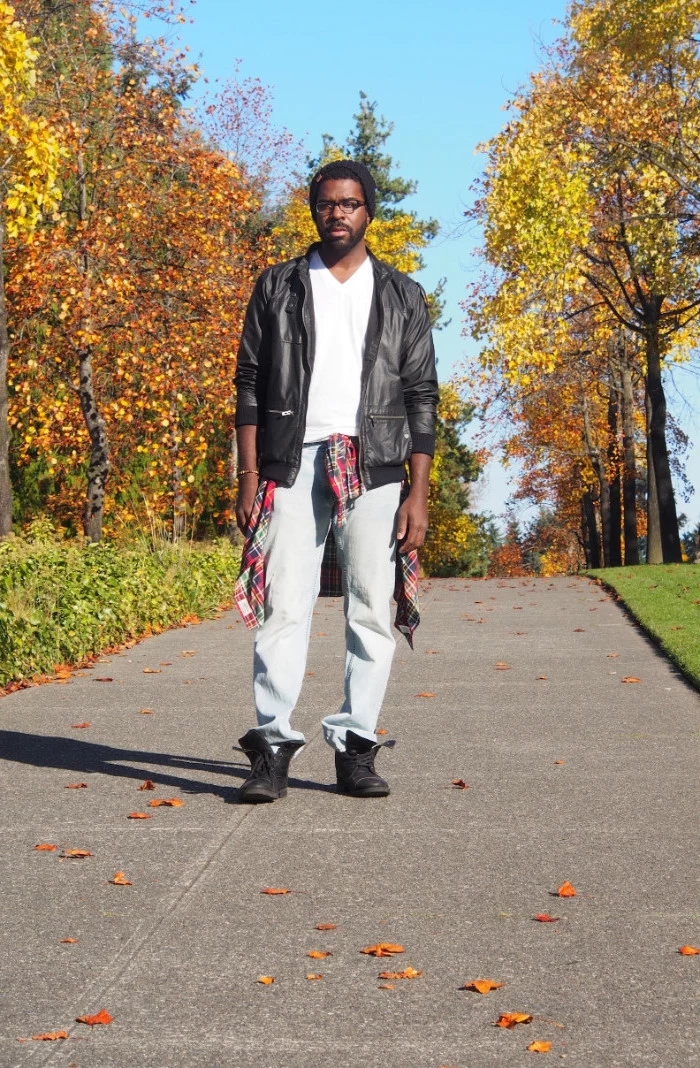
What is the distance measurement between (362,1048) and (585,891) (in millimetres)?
1447

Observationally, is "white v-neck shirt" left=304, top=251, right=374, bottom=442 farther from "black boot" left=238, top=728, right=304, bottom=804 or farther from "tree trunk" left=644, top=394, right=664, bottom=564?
"tree trunk" left=644, top=394, right=664, bottom=564

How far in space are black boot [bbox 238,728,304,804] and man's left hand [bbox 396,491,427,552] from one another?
92cm

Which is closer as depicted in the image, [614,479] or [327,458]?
[327,458]

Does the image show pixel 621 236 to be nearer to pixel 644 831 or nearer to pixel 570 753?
pixel 570 753

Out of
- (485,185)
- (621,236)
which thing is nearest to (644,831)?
(485,185)

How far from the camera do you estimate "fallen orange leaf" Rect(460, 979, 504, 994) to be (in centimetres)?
344

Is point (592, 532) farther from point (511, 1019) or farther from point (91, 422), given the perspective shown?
point (511, 1019)

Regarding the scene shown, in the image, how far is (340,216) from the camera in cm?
549

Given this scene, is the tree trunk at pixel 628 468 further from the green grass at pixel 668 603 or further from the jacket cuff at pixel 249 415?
the jacket cuff at pixel 249 415

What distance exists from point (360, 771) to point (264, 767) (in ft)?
1.36

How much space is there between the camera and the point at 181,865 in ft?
15.3

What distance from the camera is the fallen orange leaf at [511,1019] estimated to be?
3213 millimetres

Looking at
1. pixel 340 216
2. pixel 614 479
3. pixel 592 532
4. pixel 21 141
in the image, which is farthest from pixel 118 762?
pixel 592 532

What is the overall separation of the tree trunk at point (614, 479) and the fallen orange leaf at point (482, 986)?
1296 inches
